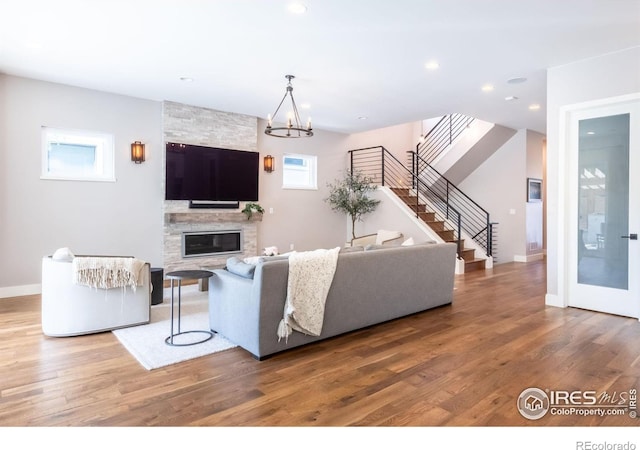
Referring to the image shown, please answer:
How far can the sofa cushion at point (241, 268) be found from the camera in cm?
333

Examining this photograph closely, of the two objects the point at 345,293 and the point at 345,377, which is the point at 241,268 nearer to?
the point at 345,293

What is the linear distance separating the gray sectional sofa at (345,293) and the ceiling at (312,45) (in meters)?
2.23

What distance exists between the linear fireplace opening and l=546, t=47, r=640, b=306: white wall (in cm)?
521

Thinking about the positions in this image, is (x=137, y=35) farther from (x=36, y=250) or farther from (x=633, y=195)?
(x=633, y=195)

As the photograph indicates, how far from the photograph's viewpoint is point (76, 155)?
5.92 meters

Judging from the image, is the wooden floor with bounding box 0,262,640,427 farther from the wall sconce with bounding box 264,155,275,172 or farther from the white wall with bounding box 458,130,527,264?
the white wall with bounding box 458,130,527,264

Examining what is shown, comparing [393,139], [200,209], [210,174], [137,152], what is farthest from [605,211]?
[137,152]

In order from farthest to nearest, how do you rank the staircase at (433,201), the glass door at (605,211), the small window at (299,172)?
1. the small window at (299,172)
2. the staircase at (433,201)
3. the glass door at (605,211)

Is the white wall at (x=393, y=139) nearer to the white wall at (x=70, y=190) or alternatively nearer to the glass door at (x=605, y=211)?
the white wall at (x=70, y=190)

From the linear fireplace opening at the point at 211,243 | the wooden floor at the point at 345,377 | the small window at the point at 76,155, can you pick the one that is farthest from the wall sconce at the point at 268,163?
the wooden floor at the point at 345,377

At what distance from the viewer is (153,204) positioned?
6520 millimetres

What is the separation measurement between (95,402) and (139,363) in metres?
0.63

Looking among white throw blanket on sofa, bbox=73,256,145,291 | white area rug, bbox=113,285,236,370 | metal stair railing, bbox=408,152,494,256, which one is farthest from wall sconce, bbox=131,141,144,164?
metal stair railing, bbox=408,152,494,256

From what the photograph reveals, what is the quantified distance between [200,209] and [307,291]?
4284mm
